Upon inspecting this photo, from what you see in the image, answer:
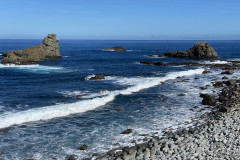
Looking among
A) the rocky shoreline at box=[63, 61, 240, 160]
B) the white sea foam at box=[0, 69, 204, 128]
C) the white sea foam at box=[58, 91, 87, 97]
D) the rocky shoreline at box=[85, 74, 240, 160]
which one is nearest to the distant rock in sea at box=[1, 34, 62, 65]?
the white sea foam at box=[58, 91, 87, 97]

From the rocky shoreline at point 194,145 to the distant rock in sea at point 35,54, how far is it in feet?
206

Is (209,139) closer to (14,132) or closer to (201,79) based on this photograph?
(14,132)

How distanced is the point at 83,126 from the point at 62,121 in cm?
276

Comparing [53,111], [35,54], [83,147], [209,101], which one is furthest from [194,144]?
[35,54]

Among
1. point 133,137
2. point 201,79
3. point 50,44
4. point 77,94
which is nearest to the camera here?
point 133,137

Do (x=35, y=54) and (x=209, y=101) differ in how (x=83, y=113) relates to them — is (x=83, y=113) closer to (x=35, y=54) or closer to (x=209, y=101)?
(x=209, y=101)

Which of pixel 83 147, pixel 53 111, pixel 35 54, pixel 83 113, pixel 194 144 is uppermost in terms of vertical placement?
pixel 35 54

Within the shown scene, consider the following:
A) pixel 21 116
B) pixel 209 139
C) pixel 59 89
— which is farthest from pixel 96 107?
pixel 209 139

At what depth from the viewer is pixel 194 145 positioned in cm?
1569

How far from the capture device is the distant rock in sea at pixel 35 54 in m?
72.0

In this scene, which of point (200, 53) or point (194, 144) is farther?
point (200, 53)

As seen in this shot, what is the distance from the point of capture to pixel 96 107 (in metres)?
27.8

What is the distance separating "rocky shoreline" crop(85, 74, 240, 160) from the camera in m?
14.4

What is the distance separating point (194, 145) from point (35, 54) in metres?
74.9
